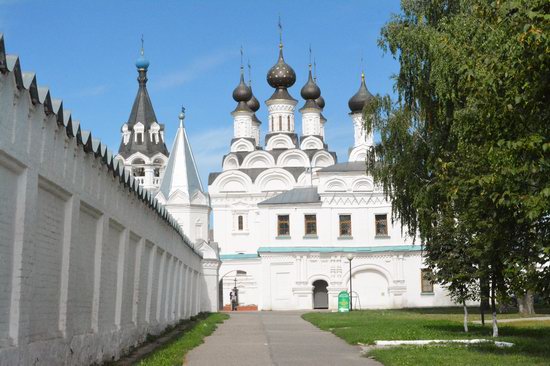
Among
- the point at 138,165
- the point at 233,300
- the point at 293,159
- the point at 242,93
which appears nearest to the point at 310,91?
the point at 242,93

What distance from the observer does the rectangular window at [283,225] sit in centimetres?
4353

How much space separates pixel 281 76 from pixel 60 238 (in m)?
49.8

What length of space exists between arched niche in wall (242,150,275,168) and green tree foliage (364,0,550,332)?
32.3 m

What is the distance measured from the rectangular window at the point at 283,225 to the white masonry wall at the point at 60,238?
28631mm

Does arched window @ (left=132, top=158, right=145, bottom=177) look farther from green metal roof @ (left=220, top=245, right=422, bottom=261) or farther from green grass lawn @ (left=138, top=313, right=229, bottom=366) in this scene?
green grass lawn @ (left=138, top=313, right=229, bottom=366)

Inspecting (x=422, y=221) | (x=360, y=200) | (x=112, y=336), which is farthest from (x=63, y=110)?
(x=360, y=200)

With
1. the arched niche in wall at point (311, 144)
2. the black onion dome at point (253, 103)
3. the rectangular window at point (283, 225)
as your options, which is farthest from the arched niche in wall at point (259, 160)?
the rectangular window at point (283, 225)

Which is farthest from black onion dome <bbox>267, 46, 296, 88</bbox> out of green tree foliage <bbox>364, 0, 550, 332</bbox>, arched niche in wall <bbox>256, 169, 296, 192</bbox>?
green tree foliage <bbox>364, 0, 550, 332</bbox>

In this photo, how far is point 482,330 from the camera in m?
17.9

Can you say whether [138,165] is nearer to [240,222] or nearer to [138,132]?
[138,132]

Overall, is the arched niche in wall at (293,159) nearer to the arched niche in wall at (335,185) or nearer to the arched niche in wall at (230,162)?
the arched niche in wall at (230,162)

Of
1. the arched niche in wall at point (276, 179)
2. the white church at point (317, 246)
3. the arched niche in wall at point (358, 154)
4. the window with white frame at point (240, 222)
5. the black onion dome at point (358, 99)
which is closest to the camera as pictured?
the white church at point (317, 246)

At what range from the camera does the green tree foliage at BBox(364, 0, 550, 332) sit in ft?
27.9

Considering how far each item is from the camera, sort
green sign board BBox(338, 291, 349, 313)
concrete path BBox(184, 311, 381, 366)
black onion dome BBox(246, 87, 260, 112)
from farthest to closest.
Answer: black onion dome BBox(246, 87, 260, 112)
green sign board BBox(338, 291, 349, 313)
concrete path BBox(184, 311, 381, 366)
